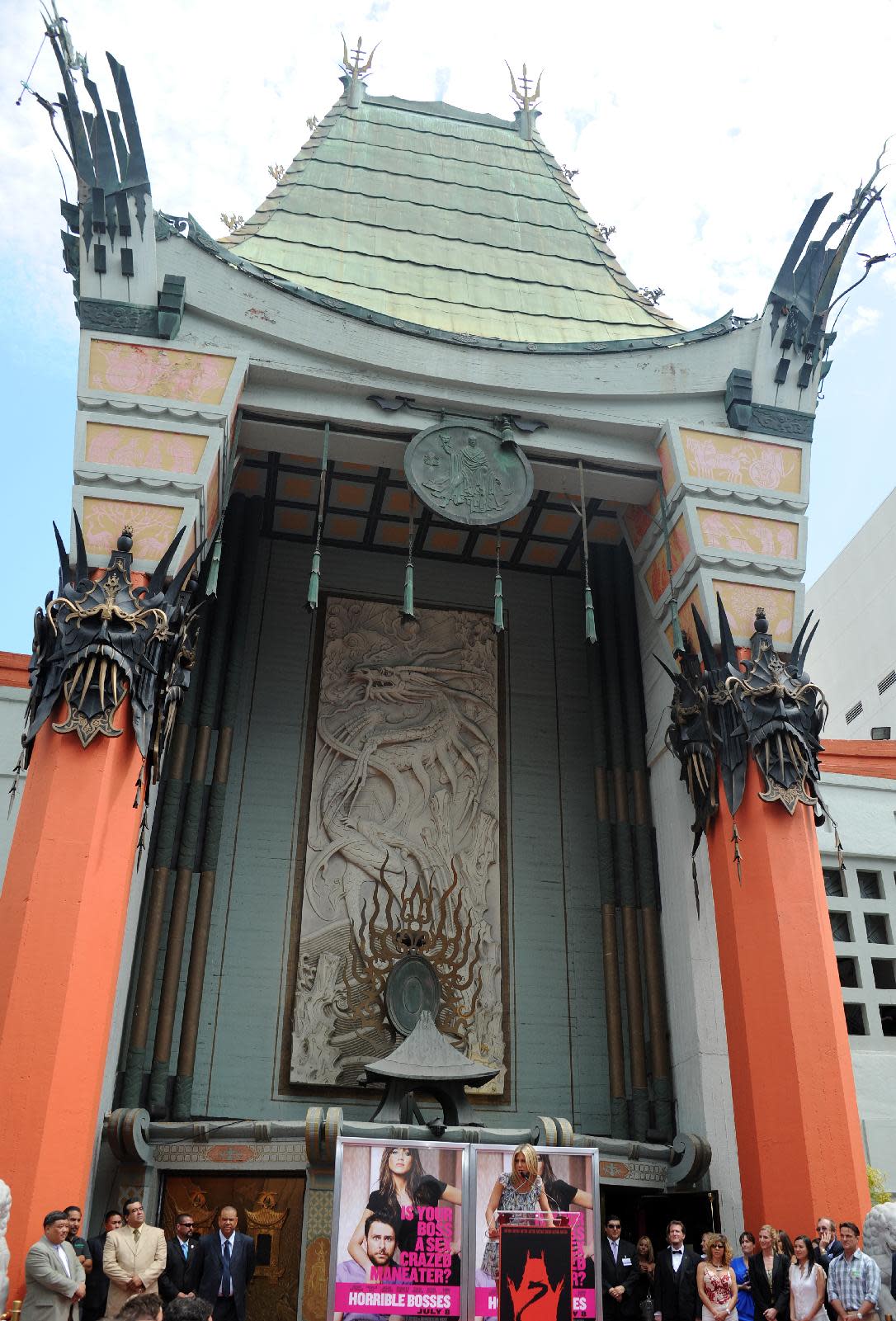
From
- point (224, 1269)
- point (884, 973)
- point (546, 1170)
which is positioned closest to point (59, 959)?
point (224, 1269)

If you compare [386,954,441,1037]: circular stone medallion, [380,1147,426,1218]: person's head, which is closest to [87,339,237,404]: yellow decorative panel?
[386,954,441,1037]: circular stone medallion

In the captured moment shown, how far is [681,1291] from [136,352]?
10589mm

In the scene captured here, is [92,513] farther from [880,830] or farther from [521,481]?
[880,830]

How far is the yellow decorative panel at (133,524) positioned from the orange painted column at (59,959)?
1864 millimetres

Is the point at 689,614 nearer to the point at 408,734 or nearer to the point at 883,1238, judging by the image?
the point at 408,734

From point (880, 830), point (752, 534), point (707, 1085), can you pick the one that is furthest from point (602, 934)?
point (752, 534)

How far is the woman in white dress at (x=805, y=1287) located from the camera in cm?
799

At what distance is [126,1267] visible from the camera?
812cm

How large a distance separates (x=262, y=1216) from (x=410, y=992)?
2.99m

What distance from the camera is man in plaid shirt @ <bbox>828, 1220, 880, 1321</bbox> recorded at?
7.53 m

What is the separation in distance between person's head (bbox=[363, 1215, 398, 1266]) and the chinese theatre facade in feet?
11.0

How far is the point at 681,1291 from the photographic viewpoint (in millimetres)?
8641

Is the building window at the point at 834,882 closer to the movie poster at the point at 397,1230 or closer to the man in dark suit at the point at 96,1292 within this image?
the movie poster at the point at 397,1230

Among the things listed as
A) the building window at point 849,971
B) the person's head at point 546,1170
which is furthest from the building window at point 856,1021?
the person's head at point 546,1170
